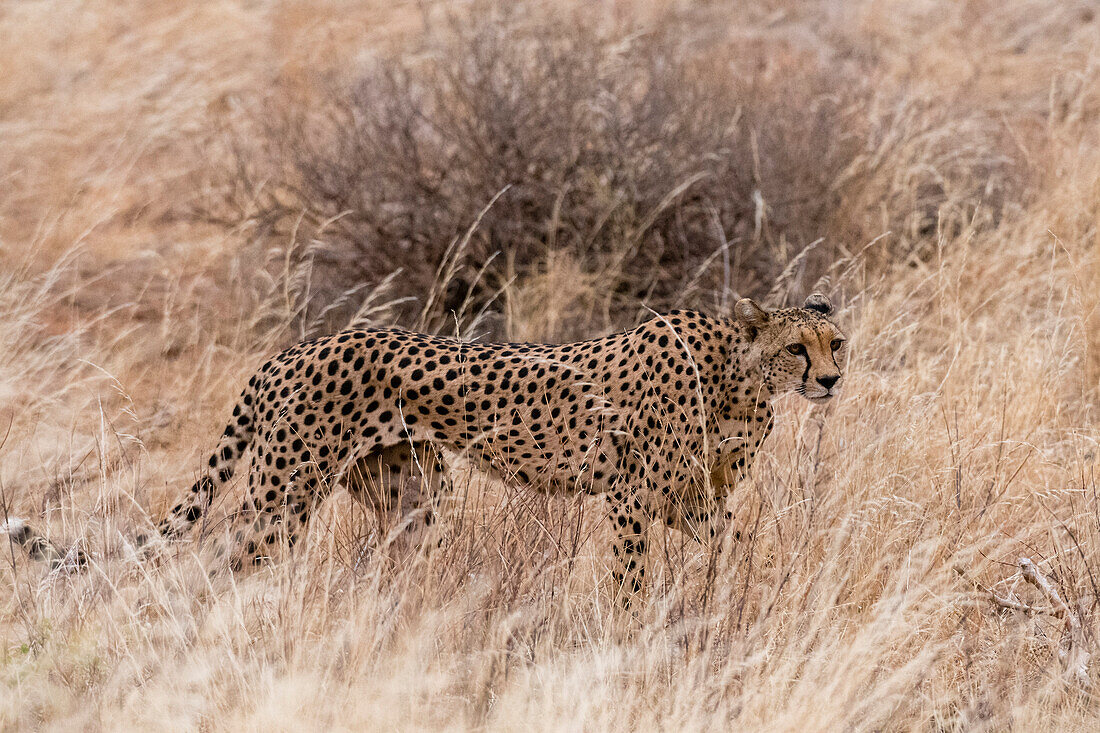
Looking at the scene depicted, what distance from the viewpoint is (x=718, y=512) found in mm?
3555

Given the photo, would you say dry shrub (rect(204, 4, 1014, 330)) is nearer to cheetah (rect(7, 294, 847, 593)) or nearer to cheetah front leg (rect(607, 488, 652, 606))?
cheetah (rect(7, 294, 847, 593))

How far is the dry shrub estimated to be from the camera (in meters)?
6.78

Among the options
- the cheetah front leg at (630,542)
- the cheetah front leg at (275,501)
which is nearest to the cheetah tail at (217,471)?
the cheetah front leg at (275,501)

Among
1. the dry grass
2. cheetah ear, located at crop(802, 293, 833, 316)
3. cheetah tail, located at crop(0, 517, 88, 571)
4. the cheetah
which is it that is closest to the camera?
the dry grass

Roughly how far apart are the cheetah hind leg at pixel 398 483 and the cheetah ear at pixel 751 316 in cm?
101

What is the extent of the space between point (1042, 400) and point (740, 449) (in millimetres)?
1946

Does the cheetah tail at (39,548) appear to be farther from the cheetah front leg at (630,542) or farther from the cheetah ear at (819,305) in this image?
the cheetah ear at (819,305)

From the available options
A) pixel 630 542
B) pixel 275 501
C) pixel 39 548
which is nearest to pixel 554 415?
pixel 630 542

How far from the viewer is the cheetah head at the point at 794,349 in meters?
3.55

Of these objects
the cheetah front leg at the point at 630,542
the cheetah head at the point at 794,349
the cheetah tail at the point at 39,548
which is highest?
the cheetah head at the point at 794,349

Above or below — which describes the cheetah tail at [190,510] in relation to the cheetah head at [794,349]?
below

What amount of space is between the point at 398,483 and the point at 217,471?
554 mm

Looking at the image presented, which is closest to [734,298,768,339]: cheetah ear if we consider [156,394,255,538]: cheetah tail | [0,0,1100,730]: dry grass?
[0,0,1100,730]: dry grass

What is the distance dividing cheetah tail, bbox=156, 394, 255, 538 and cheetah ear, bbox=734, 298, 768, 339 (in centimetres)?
151
